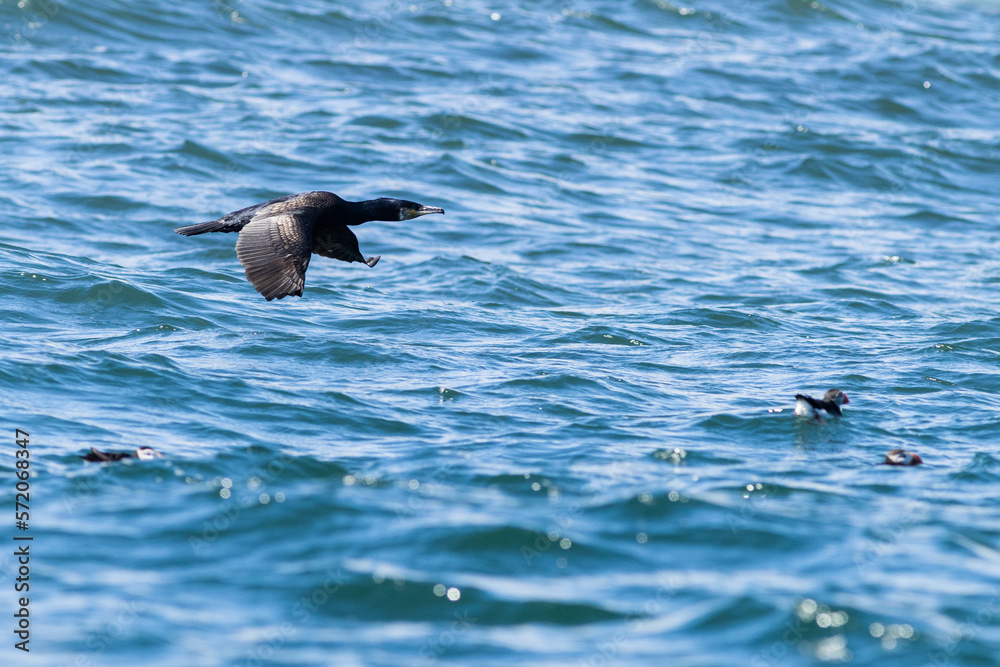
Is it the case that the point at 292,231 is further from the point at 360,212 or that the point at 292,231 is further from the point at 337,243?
the point at 337,243

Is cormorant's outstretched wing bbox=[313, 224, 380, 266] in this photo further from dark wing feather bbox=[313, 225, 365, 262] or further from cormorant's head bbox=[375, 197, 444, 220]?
cormorant's head bbox=[375, 197, 444, 220]

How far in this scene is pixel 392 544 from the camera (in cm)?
692

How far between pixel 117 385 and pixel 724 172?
1216 centimetres

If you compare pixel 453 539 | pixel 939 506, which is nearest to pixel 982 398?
pixel 939 506

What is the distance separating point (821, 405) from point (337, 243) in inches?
169

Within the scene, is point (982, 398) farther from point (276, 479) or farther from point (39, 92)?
point (39, 92)

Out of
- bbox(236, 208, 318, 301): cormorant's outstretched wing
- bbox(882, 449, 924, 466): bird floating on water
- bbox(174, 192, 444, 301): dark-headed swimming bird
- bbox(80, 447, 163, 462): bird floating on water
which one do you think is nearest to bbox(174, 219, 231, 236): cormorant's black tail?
bbox(174, 192, 444, 301): dark-headed swimming bird

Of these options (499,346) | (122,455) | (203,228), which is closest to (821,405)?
(499,346)

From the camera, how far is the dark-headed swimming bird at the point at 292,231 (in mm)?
8516

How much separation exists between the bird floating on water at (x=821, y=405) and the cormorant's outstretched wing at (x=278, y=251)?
3.94m

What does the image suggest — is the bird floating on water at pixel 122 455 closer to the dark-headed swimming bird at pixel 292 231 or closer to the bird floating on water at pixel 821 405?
the dark-headed swimming bird at pixel 292 231

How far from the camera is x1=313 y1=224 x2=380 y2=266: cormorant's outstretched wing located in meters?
10.1

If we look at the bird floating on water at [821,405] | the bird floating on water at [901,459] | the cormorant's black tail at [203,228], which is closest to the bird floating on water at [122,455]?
the cormorant's black tail at [203,228]

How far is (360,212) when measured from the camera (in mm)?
9953
